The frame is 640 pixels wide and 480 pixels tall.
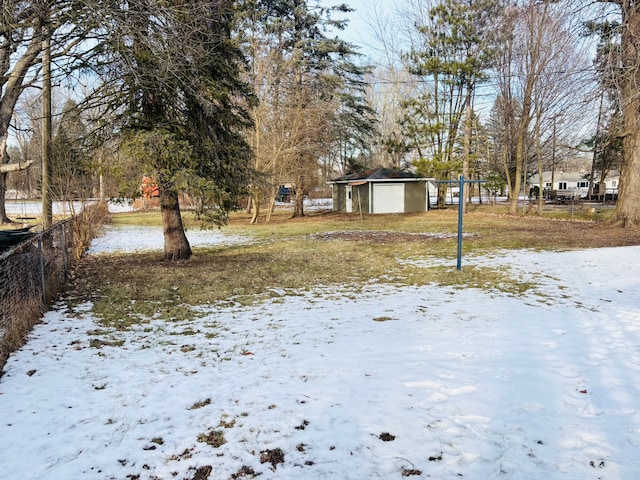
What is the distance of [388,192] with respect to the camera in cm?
2619

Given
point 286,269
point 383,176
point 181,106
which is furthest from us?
point 383,176

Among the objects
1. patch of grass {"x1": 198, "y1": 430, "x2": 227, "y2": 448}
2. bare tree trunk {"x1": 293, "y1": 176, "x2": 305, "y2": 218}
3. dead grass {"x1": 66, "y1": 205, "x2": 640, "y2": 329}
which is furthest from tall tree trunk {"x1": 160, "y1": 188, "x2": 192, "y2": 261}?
bare tree trunk {"x1": 293, "y1": 176, "x2": 305, "y2": 218}

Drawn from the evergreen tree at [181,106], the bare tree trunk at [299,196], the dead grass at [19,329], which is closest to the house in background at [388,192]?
the bare tree trunk at [299,196]

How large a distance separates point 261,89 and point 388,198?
10.8 m

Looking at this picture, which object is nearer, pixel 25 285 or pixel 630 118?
pixel 25 285

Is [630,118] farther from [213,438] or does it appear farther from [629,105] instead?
[213,438]

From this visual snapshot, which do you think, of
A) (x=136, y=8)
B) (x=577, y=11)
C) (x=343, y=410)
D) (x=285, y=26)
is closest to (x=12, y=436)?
(x=343, y=410)

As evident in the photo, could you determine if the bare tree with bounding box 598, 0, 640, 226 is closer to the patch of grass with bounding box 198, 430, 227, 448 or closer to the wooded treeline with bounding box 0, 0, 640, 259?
the wooded treeline with bounding box 0, 0, 640, 259

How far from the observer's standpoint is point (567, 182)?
2581 inches

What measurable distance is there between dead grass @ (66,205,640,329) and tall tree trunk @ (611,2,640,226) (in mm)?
792

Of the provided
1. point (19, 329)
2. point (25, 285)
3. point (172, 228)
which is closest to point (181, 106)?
point (172, 228)

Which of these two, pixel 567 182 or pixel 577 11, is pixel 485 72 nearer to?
pixel 577 11

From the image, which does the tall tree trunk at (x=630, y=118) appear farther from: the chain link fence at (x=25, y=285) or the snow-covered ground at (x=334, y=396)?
the chain link fence at (x=25, y=285)

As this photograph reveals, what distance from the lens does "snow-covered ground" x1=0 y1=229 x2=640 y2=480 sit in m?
2.45
